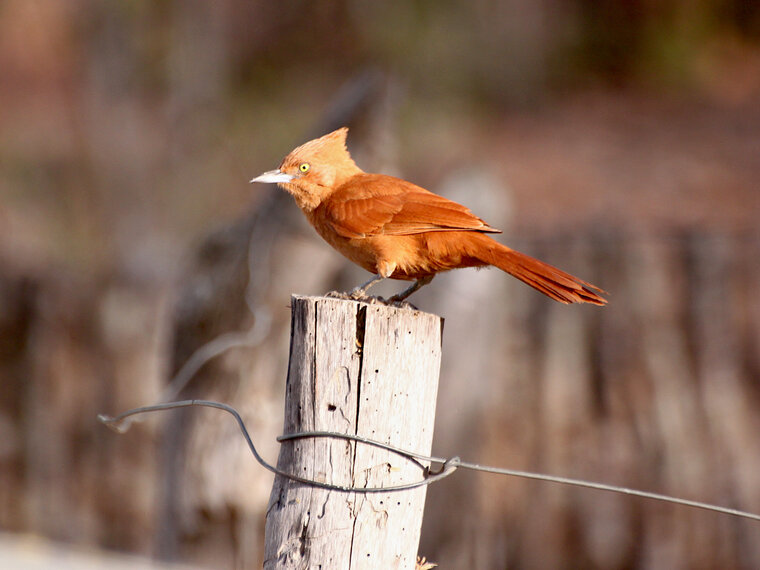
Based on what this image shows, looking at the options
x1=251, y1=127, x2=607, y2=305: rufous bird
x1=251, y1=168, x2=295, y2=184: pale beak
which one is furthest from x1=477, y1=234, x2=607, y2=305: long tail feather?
x1=251, y1=168, x2=295, y2=184: pale beak

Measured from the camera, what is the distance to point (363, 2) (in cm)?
1447

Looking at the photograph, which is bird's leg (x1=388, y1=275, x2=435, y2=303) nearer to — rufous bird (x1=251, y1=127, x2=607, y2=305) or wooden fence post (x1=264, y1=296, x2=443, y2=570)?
rufous bird (x1=251, y1=127, x2=607, y2=305)

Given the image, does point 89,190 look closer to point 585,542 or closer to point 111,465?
point 111,465

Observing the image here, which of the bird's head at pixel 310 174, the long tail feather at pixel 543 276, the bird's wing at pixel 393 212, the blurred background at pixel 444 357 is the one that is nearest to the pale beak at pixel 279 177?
the bird's head at pixel 310 174

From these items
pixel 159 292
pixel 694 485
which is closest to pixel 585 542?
pixel 694 485

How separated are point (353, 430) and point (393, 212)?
2.64 ft

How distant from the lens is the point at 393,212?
2.66m

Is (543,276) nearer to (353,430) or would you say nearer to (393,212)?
(393,212)

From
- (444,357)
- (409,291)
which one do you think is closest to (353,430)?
(409,291)

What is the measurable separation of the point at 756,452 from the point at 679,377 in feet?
2.03

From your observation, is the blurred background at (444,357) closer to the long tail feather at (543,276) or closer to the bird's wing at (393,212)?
the bird's wing at (393,212)

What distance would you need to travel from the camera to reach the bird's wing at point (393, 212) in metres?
2.62

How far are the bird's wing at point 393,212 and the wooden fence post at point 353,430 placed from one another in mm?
508

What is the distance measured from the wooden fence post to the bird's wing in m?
0.51
